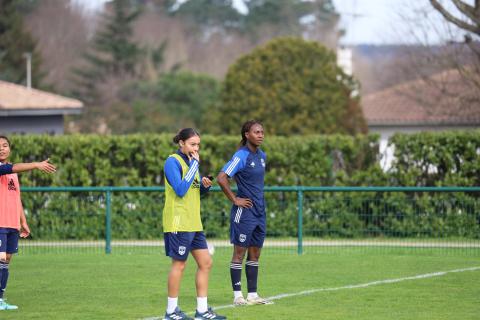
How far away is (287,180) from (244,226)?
38.8ft

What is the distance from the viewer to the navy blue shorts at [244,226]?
1237 cm

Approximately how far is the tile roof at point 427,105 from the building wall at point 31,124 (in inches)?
478

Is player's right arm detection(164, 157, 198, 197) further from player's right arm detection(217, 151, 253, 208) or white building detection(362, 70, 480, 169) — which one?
white building detection(362, 70, 480, 169)

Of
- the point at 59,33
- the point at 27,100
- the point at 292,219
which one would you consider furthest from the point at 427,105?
the point at 59,33

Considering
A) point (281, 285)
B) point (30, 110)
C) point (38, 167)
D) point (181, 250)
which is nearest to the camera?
point (181, 250)

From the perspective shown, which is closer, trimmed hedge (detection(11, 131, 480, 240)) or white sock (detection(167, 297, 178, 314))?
white sock (detection(167, 297, 178, 314))

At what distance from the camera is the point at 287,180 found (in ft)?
79.3

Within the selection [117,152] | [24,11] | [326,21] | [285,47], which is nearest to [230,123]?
[285,47]

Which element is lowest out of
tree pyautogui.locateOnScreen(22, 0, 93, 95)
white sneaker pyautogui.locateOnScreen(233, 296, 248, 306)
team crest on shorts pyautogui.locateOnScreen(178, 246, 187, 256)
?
white sneaker pyautogui.locateOnScreen(233, 296, 248, 306)

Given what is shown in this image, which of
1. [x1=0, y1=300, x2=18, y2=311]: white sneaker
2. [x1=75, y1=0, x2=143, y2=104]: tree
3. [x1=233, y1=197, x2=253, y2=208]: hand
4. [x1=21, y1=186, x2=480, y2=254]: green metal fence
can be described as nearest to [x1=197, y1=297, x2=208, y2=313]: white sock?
[x1=233, y1=197, x2=253, y2=208]: hand

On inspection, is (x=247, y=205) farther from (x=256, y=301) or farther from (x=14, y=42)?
(x=14, y=42)

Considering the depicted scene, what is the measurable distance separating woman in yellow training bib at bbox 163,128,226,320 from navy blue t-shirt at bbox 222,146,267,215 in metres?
1.38

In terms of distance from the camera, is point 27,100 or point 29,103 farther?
point 27,100

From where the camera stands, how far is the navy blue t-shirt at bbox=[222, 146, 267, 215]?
12406 millimetres
